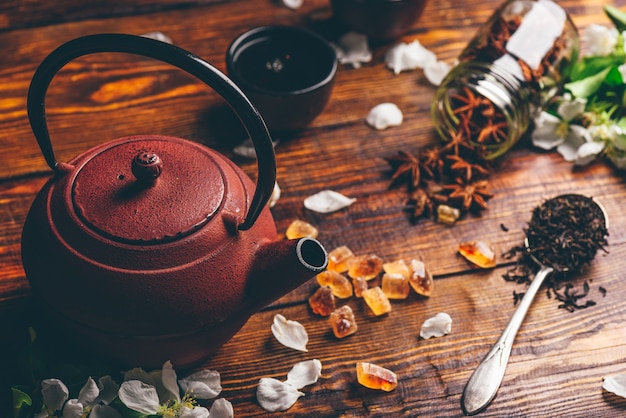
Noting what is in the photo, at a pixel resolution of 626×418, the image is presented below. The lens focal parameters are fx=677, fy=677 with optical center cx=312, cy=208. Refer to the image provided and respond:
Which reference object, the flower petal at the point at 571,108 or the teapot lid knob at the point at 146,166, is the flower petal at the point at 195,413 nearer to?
the teapot lid knob at the point at 146,166

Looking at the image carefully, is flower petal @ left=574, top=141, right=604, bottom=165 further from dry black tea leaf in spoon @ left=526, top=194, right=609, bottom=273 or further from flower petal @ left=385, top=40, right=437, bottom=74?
flower petal @ left=385, top=40, right=437, bottom=74

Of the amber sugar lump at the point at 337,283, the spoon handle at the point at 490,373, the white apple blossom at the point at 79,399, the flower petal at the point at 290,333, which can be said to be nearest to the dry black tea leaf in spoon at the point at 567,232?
the spoon handle at the point at 490,373

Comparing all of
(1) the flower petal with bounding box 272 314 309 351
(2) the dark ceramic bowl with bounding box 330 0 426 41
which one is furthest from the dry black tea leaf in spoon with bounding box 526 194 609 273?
(2) the dark ceramic bowl with bounding box 330 0 426 41

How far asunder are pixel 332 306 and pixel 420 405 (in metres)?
0.22

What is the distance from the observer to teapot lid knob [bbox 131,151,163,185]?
0.86 metres

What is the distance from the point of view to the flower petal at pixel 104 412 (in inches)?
36.6

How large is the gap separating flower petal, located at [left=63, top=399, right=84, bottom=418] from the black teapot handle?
34 cm

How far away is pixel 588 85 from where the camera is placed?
1423mm

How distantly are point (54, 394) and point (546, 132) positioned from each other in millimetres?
1063

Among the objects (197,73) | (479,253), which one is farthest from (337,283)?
(197,73)

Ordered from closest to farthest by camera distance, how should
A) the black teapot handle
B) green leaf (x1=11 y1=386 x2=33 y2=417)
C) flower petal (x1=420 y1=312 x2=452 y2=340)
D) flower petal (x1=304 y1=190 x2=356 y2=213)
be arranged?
the black teapot handle, green leaf (x1=11 y1=386 x2=33 y2=417), flower petal (x1=420 y1=312 x2=452 y2=340), flower petal (x1=304 y1=190 x2=356 y2=213)

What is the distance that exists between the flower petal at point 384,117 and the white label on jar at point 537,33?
0.26m

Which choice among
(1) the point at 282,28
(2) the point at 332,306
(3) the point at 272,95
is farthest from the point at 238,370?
(1) the point at 282,28

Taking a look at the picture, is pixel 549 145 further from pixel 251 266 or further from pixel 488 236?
pixel 251 266
